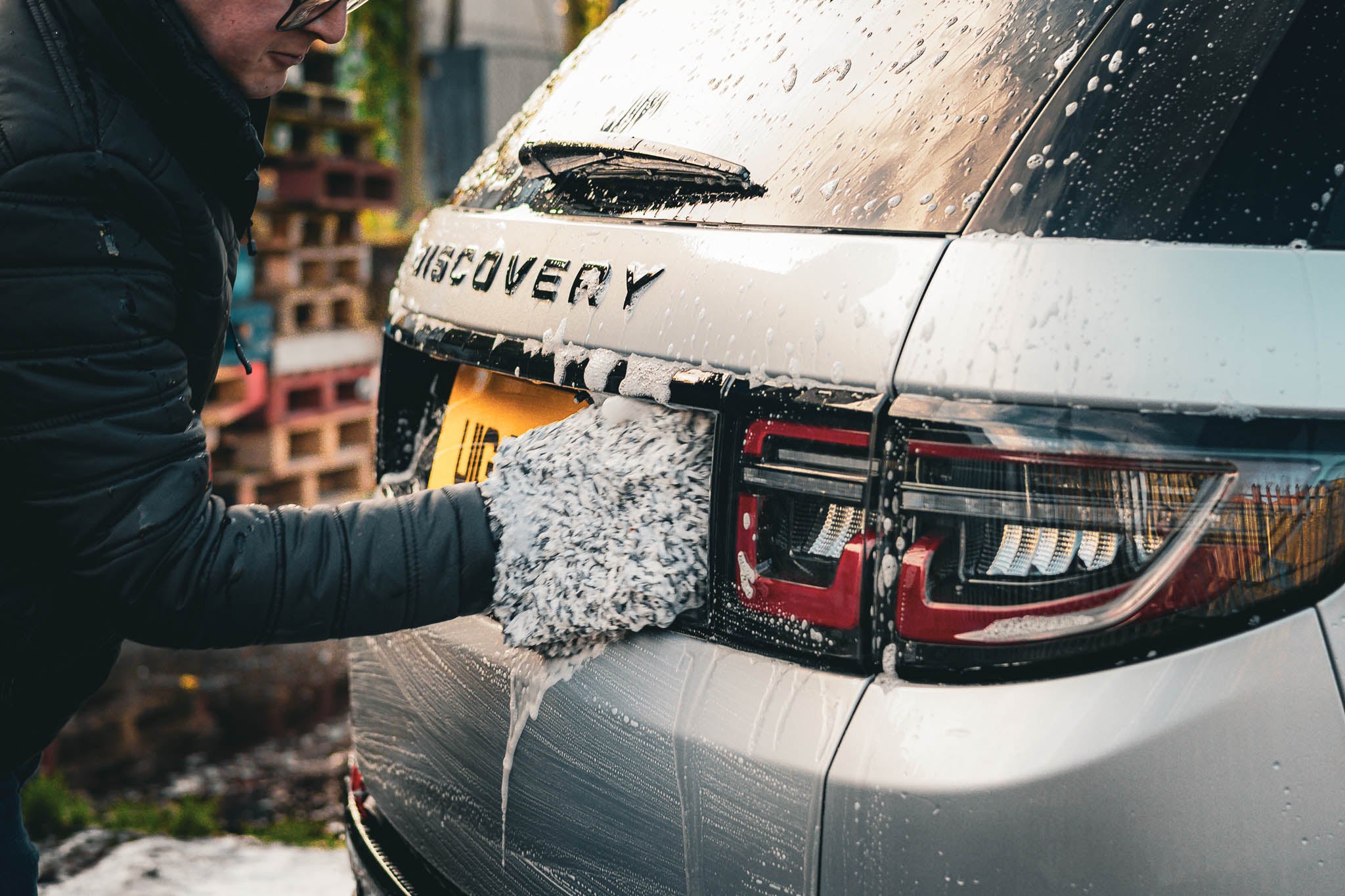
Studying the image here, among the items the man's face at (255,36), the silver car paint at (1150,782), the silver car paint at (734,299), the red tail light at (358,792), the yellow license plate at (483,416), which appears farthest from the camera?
the red tail light at (358,792)

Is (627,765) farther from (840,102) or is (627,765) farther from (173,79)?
(173,79)

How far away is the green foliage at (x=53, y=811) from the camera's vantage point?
10.5 feet

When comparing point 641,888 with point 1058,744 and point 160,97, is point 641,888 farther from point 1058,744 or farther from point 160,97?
point 160,97

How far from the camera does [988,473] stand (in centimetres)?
116

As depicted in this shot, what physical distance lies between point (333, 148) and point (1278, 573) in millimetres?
6114

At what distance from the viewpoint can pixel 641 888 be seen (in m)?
1.38

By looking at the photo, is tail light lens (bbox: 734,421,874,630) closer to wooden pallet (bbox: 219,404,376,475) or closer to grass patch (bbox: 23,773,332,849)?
grass patch (bbox: 23,773,332,849)

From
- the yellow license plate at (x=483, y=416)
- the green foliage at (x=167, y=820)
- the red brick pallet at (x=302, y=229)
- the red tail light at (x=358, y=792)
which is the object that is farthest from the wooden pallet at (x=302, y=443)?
the yellow license plate at (x=483, y=416)

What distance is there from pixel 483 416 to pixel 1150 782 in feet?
3.51

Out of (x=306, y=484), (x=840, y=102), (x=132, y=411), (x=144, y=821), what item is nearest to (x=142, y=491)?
(x=132, y=411)

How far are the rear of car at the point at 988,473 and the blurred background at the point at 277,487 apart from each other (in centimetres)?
167

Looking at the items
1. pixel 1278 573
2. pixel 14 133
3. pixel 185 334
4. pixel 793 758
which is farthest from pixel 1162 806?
pixel 14 133

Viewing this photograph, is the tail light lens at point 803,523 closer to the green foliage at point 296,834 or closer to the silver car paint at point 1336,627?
the silver car paint at point 1336,627

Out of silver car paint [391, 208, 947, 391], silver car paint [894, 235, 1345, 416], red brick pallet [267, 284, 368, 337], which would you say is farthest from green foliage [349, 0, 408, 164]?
silver car paint [894, 235, 1345, 416]
